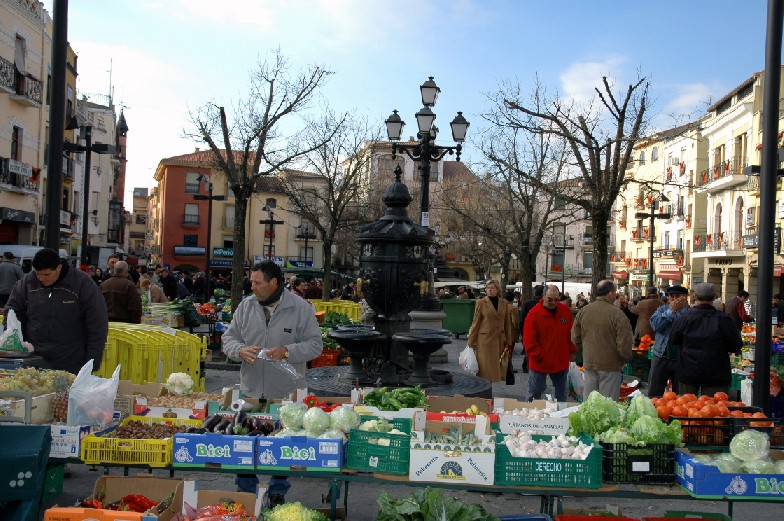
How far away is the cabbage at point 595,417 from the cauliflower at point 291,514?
5.85 feet

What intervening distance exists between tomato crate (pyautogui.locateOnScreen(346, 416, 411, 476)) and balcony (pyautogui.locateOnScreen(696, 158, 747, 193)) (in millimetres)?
34922

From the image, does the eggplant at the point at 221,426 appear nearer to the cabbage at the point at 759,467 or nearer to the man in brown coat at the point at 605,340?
the cabbage at the point at 759,467

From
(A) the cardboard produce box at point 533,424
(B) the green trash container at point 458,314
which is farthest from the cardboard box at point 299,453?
(B) the green trash container at point 458,314

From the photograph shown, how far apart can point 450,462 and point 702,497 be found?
4.57ft

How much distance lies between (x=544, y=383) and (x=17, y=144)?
28.1 meters

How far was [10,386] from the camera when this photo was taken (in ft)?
16.3

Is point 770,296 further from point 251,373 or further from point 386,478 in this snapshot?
point 251,373

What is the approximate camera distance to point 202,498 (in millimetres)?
4164

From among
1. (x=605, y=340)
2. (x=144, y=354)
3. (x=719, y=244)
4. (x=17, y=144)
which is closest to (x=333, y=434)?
(x=605, y=340)

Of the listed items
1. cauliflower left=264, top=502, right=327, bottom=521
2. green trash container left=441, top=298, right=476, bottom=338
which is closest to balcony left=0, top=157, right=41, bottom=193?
green trash container left=441, top=298, right=476, bottom=338

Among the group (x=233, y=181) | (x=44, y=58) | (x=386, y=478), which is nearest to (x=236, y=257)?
(x=233, y=181)

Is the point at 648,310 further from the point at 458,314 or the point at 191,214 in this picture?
the point at 191,214

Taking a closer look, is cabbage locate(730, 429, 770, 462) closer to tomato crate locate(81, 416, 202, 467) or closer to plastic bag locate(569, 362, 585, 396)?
tomato crate locate(81, 416, 202, 467)

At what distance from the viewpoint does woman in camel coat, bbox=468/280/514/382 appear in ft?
33.4
